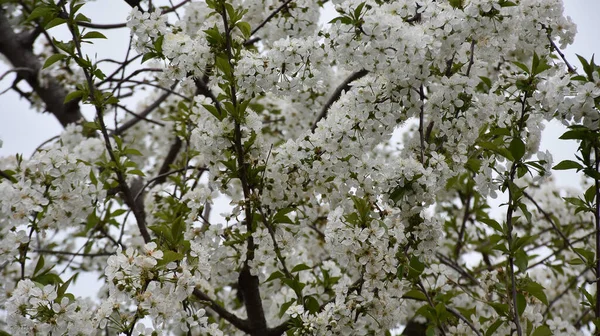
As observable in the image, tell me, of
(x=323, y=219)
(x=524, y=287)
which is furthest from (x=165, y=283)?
(x=323, y=219)

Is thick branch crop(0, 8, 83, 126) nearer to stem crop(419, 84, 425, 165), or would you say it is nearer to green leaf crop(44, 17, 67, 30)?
green leaf crop(44, 17, 67, 30)

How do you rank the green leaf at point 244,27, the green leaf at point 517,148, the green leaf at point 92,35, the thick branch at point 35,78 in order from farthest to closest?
the thick branch at point 35,78, the green leaf at point 92,35, the green leaf at point 244,27, the green leaf at point 517,148

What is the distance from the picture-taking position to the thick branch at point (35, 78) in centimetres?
564

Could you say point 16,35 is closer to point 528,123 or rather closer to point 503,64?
point 503,64

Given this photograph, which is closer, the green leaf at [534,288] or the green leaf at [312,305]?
the green leaf at [534,288]

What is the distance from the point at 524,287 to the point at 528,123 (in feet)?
2.44

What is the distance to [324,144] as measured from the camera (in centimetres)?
287

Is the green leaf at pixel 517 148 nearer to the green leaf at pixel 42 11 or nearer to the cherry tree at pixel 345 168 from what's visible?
the cherry tree at pixel 345 168

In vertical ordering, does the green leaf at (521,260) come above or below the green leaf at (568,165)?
below

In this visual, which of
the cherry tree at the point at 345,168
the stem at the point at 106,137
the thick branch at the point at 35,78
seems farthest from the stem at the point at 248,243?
the thick branch at the point at 35,78

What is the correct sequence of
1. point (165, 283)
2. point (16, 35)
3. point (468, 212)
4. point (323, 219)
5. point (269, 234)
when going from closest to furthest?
point (165, 283), point (269, 234), point (323, 219), point (468, 212), point (16, 35)

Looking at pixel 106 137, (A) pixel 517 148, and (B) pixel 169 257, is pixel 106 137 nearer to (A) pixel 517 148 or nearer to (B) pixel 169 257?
(B) pixel 169 257

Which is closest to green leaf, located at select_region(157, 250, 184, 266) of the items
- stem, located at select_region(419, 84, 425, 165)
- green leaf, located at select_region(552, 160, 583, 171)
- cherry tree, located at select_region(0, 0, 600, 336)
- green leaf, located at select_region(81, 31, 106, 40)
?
cherry tree, located at select_region(0, 0, 600, 336)

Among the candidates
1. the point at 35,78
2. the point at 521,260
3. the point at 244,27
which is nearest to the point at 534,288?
the point at 521,260
